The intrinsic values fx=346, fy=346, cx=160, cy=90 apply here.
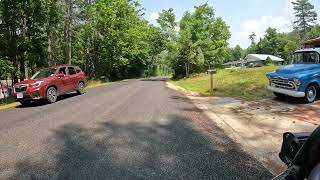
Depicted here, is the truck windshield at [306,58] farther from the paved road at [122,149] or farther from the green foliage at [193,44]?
the green foliage at [193,44]

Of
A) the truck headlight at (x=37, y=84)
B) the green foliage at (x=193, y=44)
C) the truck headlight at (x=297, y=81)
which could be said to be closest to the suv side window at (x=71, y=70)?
the truck headlight at (x=37, y=84)

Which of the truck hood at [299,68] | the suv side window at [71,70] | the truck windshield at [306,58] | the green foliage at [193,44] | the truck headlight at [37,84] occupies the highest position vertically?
the green foliage at [193,44]

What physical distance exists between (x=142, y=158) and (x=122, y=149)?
808 mm

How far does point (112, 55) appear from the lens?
52188mm

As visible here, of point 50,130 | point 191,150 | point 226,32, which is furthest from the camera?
point 226,32

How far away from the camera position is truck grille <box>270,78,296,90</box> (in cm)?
1361

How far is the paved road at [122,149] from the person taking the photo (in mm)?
5506

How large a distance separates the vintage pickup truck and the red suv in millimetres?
10258

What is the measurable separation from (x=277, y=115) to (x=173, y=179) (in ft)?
22.2

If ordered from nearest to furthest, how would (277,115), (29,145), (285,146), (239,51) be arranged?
(285,146), (29,145), (277,115), (239,51)

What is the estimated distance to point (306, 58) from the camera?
579 inches

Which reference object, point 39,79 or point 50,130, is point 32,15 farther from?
point 50,130

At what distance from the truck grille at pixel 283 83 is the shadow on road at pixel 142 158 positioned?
6548mm

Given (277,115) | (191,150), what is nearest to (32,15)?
(277,115)
